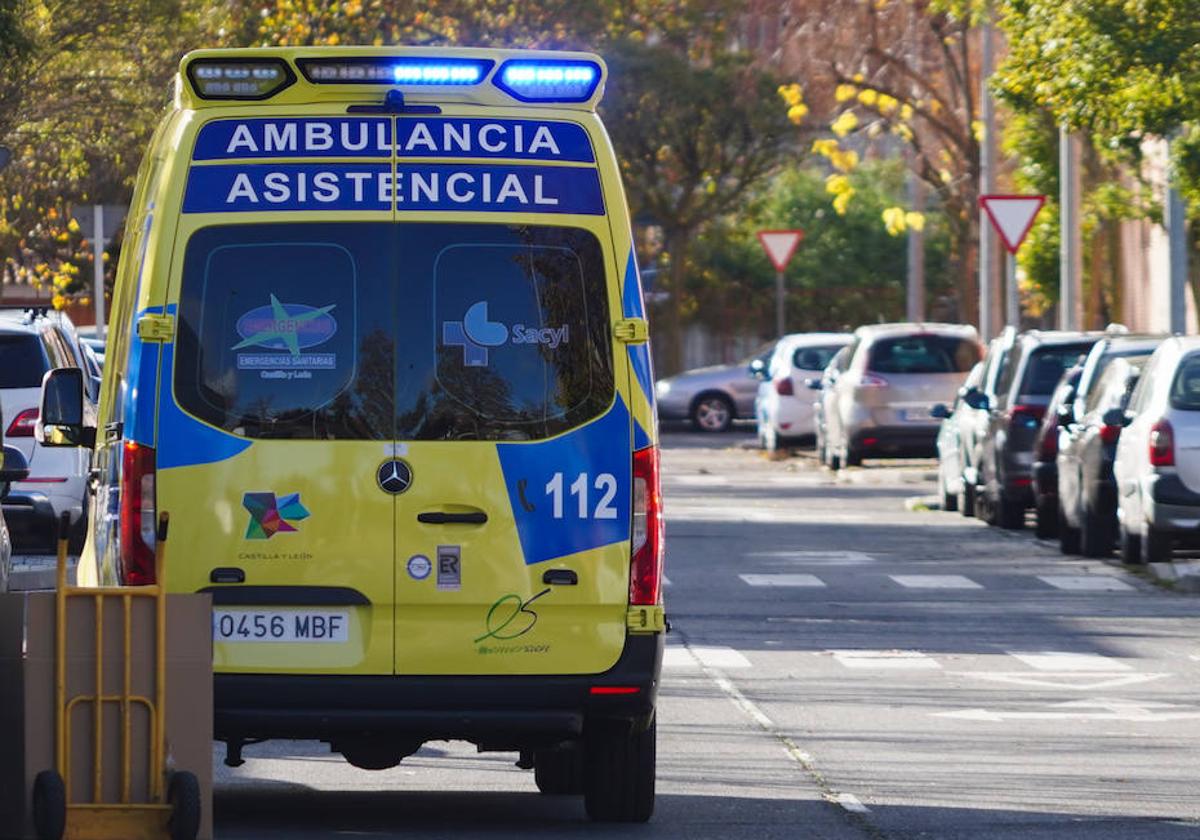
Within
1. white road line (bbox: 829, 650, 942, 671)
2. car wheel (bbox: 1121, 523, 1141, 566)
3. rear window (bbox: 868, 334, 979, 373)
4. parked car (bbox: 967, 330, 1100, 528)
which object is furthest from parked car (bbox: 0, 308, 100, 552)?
rear window (bbox: 868, 334, 979, 373)

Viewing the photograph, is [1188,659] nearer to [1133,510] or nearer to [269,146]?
[1133,510]

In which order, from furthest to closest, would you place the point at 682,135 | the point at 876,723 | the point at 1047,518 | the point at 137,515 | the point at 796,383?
the point at 682,135 < the point at 796,383 < the point at 1047,518 < the point at 876,723 < the point at 137,515

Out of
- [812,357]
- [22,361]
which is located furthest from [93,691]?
[812,357]

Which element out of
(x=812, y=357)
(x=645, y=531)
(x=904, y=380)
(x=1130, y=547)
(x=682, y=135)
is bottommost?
(x=1130, y=547)

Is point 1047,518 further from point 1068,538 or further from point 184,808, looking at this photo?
point 184,808

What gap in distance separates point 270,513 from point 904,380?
876 inches

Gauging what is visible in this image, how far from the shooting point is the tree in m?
49.6

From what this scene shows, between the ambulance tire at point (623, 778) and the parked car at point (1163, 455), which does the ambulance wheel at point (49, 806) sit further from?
the parked car at point (1163, 455)

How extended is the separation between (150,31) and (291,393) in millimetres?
20931

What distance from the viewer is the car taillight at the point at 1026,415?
74.0 ft

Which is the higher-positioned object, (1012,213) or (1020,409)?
(1012,213)

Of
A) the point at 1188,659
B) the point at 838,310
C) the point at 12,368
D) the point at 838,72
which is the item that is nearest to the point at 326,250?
the point at 1188,659

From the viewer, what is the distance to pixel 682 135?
167ft

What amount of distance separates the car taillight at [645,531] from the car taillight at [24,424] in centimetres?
1025
